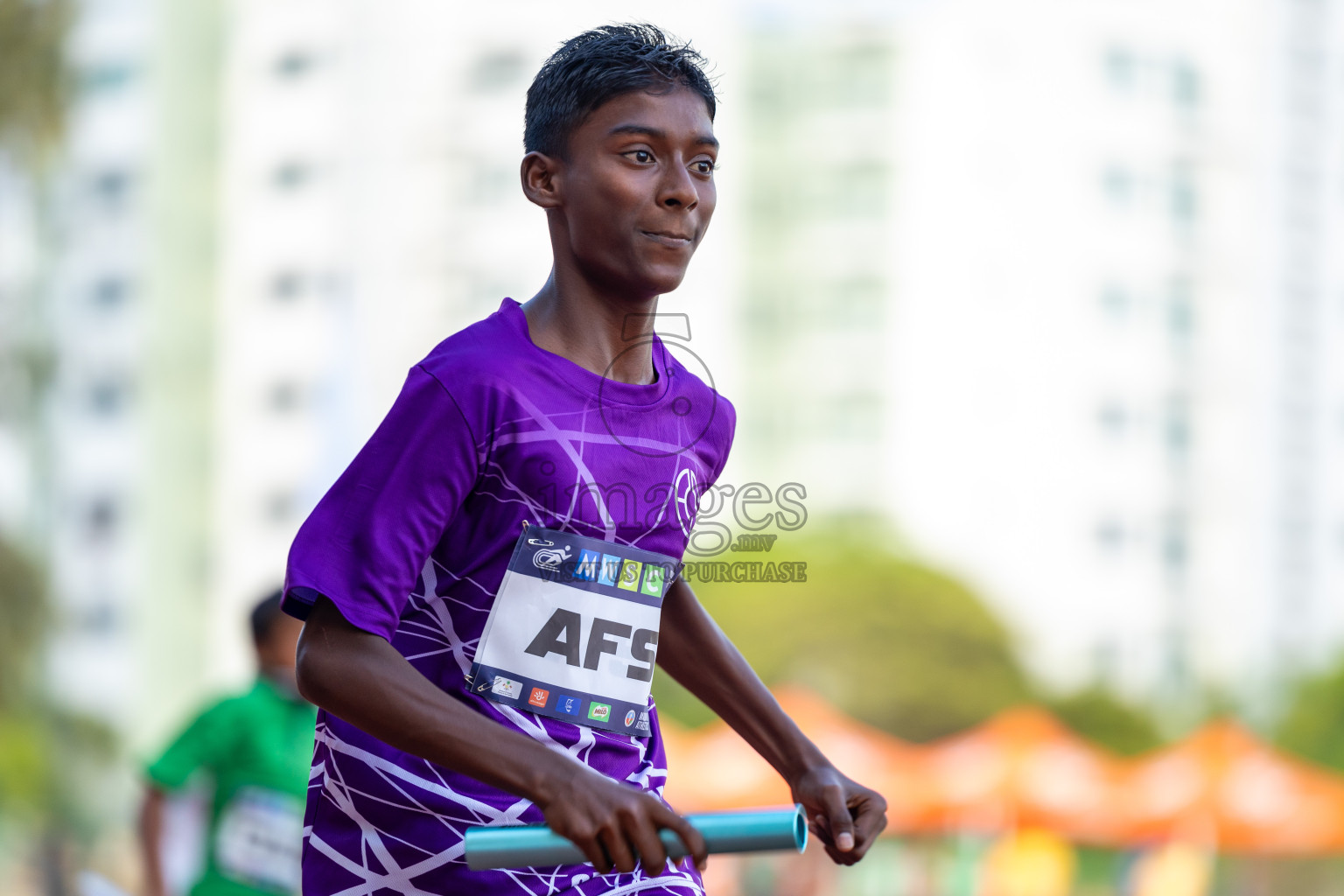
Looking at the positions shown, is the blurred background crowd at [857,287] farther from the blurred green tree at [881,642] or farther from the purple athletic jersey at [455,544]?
the purple athletic jersey at [455,544]

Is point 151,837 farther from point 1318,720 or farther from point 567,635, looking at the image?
point 1318,720

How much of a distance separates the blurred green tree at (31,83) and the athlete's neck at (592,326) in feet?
84.6

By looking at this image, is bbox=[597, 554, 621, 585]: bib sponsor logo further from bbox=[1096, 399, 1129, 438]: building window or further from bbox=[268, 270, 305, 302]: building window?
bbox=[268, 270, 305, 302]: building window

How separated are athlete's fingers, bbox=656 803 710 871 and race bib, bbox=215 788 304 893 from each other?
3.54 metres

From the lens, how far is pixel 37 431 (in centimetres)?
3116

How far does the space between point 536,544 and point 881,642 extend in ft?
125

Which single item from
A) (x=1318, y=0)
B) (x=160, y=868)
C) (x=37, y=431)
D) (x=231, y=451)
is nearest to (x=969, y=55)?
(x=1318, y=0)

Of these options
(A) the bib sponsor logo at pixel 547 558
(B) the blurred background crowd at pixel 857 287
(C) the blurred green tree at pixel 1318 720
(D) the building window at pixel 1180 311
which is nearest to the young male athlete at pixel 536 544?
(A) the bib sponsor logo at pixel 547 558

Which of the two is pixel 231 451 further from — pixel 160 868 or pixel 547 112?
pixel 547 112

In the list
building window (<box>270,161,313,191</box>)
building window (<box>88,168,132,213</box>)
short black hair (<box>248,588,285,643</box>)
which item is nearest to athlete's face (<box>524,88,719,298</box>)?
Result: short black hair (<box>248,588,285,643</box>)

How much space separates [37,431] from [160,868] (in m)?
27.6

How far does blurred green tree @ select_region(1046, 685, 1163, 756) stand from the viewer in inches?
1582

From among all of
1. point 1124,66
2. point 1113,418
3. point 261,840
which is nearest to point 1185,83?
point 1124,66

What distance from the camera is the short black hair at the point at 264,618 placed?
5621 mm
